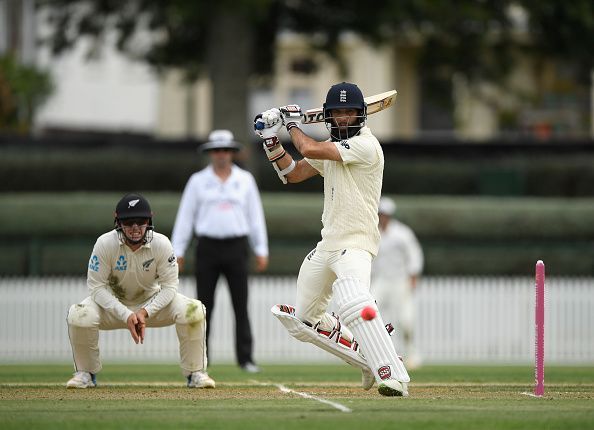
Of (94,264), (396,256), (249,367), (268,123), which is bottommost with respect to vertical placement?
(249,367)

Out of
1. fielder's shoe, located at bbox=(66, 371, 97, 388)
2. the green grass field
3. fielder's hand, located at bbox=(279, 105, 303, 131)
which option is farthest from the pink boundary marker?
fielder's shoe, located at bbox=(66, 371, 97, 388)

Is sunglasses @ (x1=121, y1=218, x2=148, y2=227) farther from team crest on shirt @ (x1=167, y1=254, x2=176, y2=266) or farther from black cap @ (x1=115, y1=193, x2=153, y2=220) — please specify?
team crest on shirt @ (x1=167, y1=254, x2=176, y2=266)

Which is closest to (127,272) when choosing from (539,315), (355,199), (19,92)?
(355,199)

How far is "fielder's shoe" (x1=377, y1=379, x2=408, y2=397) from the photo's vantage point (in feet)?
28.4

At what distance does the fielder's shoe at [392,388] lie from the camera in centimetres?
866

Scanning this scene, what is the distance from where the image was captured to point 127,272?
9.81m

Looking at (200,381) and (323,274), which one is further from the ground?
(323,274)

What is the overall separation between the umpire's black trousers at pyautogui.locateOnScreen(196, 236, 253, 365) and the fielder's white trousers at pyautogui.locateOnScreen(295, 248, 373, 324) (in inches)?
133

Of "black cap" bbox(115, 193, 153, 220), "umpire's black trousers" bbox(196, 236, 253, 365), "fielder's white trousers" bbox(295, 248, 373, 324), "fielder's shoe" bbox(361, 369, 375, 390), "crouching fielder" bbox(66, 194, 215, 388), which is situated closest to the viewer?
"fielder's white trousers" bbox(295, 248, 373, 324)

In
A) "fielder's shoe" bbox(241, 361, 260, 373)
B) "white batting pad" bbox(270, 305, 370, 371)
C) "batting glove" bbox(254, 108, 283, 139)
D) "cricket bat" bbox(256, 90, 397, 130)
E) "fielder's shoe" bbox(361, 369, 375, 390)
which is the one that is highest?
"cricket bat" bbox(256, 90, 397, 130)

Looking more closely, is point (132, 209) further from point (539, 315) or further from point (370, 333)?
point (539, 315)

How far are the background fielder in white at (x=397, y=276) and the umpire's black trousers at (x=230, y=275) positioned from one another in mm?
3813

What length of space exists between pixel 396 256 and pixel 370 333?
7.72 meters

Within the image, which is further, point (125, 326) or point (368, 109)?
point (125, 326)
